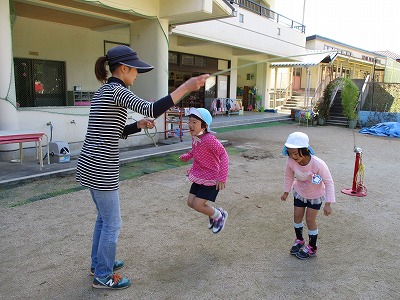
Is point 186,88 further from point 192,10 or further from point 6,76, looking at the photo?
point 192,10

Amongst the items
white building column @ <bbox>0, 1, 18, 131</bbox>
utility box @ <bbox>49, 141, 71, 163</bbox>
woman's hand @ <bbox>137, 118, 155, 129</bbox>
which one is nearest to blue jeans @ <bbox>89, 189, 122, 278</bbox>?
woman's hand @ <bbox>137, 118, 155, 129</bbox>

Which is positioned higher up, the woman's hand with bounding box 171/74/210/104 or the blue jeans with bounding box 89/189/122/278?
the woman's hand with bounding box 171/74/210/104

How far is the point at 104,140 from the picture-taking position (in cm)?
254

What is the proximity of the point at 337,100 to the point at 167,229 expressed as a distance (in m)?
17.6

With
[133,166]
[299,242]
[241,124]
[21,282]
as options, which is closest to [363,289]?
[299,242]

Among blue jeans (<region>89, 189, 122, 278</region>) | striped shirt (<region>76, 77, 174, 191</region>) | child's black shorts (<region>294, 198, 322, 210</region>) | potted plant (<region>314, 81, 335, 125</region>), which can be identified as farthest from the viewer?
potted plant (<region>314, 81, 335, 125</region>)

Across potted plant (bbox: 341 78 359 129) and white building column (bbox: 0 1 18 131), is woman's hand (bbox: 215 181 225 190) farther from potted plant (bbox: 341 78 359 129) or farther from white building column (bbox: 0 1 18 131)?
potted plant (bbox: 341 78 359 129)

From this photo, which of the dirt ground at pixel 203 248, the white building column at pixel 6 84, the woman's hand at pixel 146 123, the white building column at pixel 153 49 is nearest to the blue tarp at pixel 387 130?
the dirt ground at pixel 203 248

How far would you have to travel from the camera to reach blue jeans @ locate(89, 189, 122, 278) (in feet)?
8.60

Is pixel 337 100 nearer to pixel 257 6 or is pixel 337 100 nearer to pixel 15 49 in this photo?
pixel 257 6

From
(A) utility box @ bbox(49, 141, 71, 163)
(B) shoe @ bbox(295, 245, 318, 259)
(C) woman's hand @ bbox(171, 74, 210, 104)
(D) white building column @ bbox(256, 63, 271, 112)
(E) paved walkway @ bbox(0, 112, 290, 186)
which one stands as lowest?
(B) shoe @ bbox(295, 245, 318, 259)

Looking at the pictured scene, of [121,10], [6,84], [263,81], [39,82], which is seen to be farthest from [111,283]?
[263,81]

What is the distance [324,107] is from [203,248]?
1610 cm

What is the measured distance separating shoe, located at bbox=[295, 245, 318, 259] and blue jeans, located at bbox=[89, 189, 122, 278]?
184 cm
